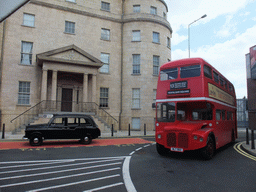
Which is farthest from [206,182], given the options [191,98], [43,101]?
[43,101]

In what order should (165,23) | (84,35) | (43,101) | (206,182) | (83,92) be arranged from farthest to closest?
1. (165,23)
2. (84,35)
3. (83,92)
4. (43,101)
5. (206,182)

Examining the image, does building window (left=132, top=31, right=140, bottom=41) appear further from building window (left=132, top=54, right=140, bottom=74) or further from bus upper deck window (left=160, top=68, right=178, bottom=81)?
bus upper deck window (left=160, top=68, right=178, bottom=81)

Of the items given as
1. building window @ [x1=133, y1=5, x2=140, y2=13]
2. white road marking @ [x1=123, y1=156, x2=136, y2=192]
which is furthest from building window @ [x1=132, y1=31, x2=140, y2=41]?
white road marking @ [x1=123, y1=156, x2=136, y2=192]

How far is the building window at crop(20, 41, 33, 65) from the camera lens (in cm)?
1989

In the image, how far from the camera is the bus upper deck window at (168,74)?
29.4 feet

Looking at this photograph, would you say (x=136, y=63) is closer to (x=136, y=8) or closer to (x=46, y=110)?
→ (x=136, y=8)

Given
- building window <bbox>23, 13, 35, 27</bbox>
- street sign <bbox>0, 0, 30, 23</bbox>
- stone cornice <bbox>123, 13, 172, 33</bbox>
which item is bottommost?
street sign <bbox>0, 0, 30, 23</bbox>

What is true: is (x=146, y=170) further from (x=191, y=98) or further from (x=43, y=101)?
(x=43, y=101)

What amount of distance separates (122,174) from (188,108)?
463 centimetres

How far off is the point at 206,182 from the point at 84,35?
20794 millimetres

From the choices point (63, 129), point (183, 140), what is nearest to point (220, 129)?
point (183, 140)

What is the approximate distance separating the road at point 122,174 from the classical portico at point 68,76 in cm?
1184

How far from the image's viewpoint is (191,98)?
27.1 feet

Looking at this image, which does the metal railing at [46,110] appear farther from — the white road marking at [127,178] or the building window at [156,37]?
the white road marking at [127,178]
